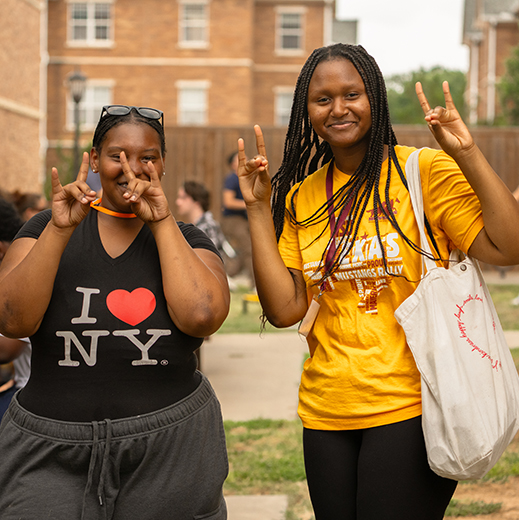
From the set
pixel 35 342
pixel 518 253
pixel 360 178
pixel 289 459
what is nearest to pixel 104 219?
pixel 35 342

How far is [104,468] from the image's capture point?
203 centimetres

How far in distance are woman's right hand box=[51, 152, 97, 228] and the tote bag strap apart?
3.12 ft

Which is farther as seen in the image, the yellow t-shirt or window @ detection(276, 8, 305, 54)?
window @ detection(276, 8, 305, 54)

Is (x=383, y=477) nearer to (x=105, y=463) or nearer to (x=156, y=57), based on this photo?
(x=105, y=463)

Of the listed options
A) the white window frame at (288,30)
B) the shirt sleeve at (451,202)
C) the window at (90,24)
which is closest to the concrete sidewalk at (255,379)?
the shirt sleeve at (451,202)

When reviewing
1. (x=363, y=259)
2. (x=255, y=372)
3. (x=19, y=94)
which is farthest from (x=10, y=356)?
(x=19, y=94)

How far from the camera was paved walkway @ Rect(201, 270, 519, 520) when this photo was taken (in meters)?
3.96

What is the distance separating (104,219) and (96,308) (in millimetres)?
333

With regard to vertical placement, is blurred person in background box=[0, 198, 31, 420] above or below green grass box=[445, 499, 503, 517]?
above

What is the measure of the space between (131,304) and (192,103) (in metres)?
27.0

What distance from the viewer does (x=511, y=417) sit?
6.80 feet

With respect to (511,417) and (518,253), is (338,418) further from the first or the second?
(518,253)

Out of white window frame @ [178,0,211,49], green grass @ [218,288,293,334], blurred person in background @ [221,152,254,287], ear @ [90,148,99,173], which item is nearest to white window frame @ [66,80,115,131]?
white window frame @ [178,0,211,49]

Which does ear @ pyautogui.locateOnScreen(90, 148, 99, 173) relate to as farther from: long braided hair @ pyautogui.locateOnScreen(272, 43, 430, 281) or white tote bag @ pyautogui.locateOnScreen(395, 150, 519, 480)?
white tote bag @ pyautogui.locateOnScreen(395, 150, 519, 480)
